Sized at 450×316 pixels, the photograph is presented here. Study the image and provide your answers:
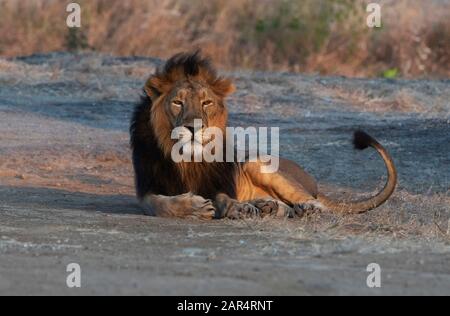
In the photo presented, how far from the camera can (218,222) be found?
764 cm

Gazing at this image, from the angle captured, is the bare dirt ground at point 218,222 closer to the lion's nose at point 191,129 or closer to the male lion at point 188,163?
the male lion at point 188,163

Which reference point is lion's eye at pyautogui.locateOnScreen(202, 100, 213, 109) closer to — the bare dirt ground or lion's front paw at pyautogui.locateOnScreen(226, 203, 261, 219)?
lion's front paw at pyautogui.locateOnScreen(226, 203, 261, 219)

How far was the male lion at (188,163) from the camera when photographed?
7.75 m

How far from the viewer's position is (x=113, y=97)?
13.2 meters

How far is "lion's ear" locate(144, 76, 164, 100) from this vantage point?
25.8ft

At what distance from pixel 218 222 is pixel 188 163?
0.49 metres

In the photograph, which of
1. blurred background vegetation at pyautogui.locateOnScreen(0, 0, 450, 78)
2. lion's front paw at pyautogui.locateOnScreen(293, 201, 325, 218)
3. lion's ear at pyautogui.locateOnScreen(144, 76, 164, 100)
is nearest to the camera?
lion's ear at pyautogui.locateOnScreen(144, 76, 164, 100)

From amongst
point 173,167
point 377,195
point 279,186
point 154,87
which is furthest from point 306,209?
point 154,87

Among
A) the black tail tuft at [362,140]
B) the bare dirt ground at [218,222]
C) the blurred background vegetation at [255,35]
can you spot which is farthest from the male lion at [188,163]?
the blurred background vegetation at [255,35]

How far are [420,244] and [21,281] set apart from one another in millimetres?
2170

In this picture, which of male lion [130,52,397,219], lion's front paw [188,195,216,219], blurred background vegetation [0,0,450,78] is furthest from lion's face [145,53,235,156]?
blurred background vegetation [0,0,450,78]
